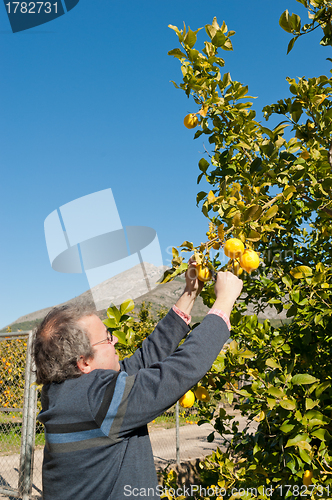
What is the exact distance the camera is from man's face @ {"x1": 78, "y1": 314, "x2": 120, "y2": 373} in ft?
3.51

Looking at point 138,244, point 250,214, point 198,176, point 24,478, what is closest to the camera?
point 250,214

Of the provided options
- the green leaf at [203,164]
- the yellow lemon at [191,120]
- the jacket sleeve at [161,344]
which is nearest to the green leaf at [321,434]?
the jacket sleeve at [161,344]

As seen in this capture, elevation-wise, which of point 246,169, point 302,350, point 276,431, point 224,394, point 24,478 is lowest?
point 24,478

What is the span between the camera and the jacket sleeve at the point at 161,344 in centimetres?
131

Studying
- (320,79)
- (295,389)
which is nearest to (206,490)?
(295,389)

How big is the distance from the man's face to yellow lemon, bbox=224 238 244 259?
1.56 feet

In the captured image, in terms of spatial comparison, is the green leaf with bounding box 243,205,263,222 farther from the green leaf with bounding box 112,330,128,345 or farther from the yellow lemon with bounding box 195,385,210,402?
the yellow lemon with bounding box 195,385,210,402

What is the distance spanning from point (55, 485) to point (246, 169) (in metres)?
1.37

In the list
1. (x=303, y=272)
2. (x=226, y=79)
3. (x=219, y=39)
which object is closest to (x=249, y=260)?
(x=303, y=272)

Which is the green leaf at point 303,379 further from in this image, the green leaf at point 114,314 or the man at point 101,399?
the green leaf at point 114,314

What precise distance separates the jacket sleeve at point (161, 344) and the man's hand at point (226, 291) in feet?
0.95

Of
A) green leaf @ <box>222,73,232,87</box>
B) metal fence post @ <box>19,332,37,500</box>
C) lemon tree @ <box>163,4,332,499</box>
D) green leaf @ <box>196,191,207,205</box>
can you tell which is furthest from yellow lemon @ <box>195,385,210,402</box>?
metal fence post @ <box>19,332,37,500</box>

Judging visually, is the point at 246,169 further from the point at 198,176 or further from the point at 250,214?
the point at 250,214

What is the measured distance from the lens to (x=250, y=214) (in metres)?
1.17
